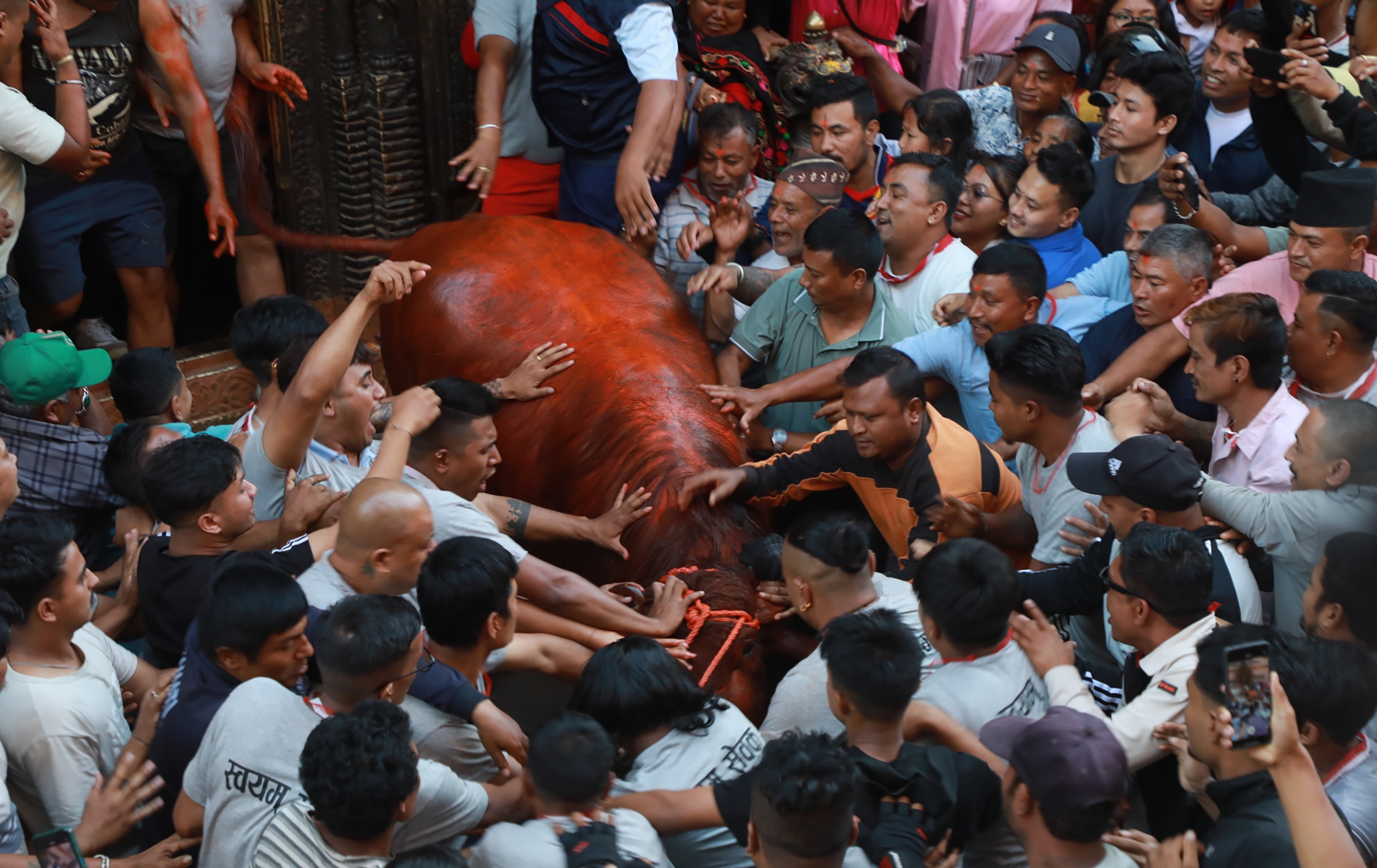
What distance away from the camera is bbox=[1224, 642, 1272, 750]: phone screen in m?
2.32

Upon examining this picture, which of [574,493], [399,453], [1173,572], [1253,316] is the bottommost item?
[574,493]

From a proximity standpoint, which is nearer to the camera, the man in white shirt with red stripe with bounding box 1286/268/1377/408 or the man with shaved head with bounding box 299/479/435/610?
the man with shaved head with bounding box 299/479/435/610

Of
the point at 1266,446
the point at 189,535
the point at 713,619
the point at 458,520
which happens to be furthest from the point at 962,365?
the point at 189,535

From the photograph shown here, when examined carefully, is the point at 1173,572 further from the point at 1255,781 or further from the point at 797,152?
the point at 797,152

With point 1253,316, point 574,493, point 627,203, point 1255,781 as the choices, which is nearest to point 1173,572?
point 1255,781

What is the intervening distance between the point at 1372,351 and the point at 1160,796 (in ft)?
5.01

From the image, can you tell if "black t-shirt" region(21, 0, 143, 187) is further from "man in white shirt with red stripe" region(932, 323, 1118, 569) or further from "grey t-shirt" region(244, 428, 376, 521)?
"man in white shirt with red stripe" region(932, 323, 1118, 569)

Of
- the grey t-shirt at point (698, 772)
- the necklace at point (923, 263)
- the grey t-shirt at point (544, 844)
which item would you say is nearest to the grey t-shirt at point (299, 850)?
the grey t-shirt at point (544, 844)

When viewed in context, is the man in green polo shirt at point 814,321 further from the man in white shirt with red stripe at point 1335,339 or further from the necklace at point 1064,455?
the man in white shirt with red stripe at point 1335,339

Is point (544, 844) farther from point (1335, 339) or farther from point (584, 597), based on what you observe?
point (1335, 339)

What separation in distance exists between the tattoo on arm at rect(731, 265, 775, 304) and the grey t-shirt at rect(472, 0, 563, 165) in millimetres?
1477

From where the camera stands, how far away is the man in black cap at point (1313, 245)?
4098mm

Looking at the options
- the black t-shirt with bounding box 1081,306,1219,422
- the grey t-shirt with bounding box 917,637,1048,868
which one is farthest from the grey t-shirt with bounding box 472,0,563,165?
the grey t-shirt with bounding box 917,637,1048,868

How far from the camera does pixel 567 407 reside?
4.30 m
